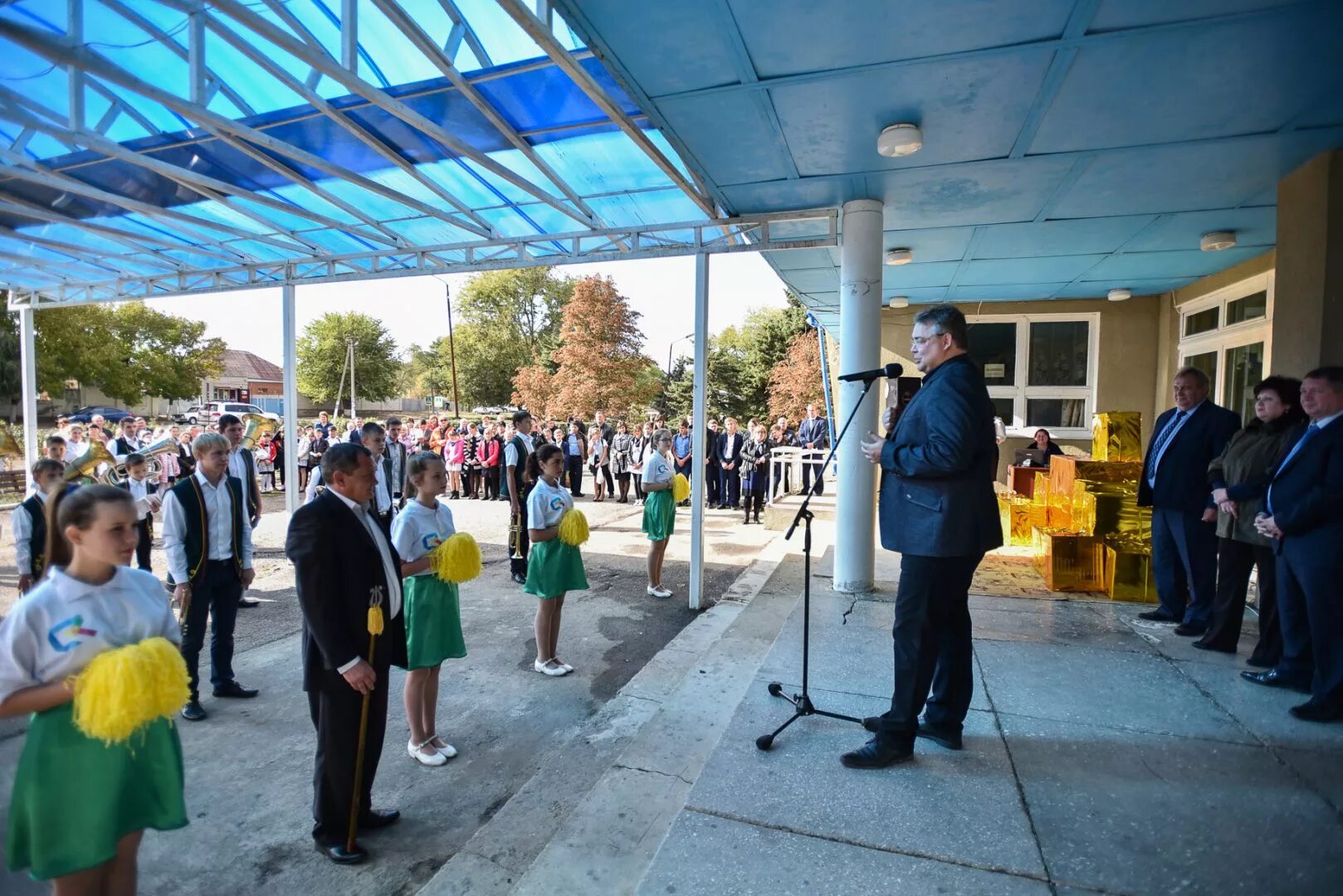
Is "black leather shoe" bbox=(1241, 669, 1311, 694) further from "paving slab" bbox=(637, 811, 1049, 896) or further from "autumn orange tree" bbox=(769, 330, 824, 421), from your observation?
"autumn orange tree" bbox=(769, 330, 824, 421)

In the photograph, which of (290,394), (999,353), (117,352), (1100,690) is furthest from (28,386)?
(117,352)

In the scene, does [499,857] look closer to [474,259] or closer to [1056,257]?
[474,259]

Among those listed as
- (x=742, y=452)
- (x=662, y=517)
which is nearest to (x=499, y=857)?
(x=662, y=517)

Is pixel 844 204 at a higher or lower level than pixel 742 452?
higher

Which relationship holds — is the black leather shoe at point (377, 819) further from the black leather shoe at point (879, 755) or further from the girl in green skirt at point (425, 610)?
the black leather shoe at point (879, 755)

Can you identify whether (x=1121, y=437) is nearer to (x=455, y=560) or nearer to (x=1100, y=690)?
(x=1100, y=690)

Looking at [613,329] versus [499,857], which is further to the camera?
[613,329]

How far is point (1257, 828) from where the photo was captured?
2.42 meters

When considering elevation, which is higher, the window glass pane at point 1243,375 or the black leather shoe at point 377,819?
the window glass pane at point 1243,375

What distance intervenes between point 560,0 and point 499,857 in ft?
12.8

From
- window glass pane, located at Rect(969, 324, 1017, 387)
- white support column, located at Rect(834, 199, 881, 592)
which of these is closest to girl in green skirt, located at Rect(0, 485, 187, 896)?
white support column, located at Rect(834, 199, 881, 592)

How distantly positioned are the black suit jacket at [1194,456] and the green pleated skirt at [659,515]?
427 cm

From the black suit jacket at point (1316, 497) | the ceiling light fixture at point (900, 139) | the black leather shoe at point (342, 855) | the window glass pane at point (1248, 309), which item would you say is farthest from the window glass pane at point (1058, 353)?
the black leather shoe at point (342, 855)

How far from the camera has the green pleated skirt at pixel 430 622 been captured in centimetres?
348
